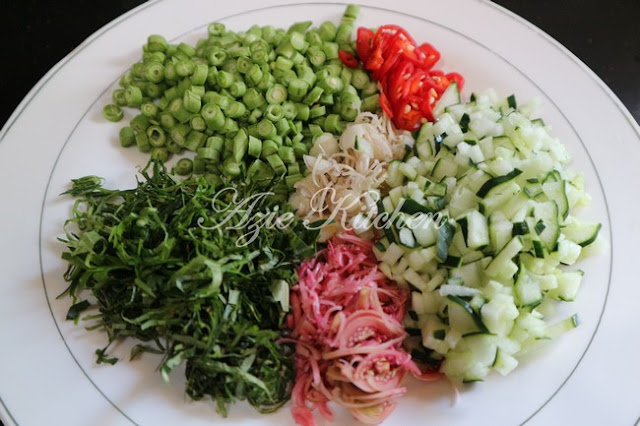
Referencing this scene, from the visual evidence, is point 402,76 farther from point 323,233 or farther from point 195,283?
point 195,283

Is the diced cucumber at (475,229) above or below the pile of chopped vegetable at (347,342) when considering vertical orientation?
above

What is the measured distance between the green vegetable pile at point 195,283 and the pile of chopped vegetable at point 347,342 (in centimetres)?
7

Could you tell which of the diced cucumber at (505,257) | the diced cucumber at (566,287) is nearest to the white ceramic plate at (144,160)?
the diced cucumber at (566,287)

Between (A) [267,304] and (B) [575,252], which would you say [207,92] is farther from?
(B) [575,252]

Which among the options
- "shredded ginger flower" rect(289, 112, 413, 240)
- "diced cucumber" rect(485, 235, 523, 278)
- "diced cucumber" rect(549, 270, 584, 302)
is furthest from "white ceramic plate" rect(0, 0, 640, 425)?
"shredded ginger flower" rect(289, 112, 413, 240)

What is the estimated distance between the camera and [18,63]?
2801 millimetres

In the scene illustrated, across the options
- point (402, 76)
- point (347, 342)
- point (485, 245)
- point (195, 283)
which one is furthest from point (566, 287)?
point (195, 283)

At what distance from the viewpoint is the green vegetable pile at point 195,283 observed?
1706 mm

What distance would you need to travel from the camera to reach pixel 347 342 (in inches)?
67.1

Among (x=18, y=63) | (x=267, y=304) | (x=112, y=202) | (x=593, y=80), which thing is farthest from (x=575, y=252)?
(x=18, y=63)

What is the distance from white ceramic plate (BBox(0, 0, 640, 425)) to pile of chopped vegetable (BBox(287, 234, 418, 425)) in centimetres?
11

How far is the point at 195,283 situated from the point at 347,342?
543mm

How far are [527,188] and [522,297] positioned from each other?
15.8 inches

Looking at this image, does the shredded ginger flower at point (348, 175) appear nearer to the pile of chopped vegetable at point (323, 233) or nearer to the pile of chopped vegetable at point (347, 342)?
the pile of chopped vegetable at point (323, 233)
